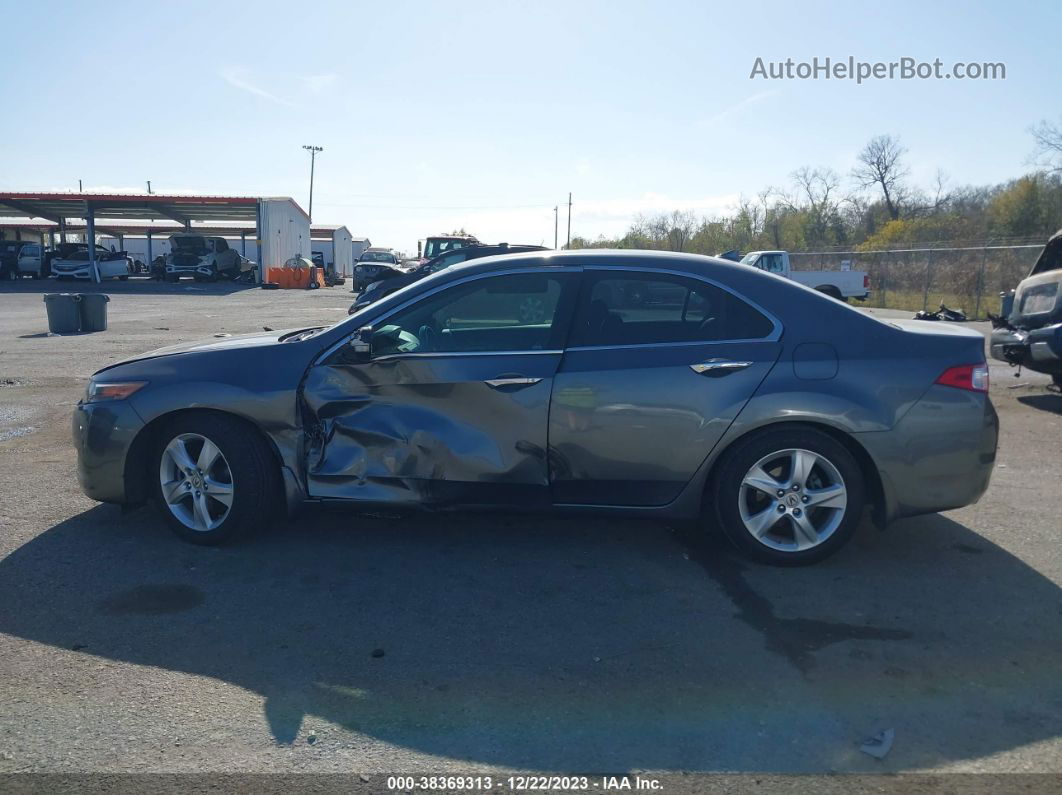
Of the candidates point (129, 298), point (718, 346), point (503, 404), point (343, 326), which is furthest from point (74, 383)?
point (129, 298)

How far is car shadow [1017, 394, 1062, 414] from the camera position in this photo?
9500 mm

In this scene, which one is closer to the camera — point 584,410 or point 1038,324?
point 584,410

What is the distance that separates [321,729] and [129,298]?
33390mm

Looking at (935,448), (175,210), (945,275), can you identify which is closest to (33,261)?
(175,210)

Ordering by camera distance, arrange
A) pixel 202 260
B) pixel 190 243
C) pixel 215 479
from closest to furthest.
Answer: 1. pixel 215 479
2. pixel 202 260
3. pixel 190 243

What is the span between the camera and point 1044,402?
9.88 m

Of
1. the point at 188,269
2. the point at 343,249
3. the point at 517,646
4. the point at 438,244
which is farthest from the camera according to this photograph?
the point at 343,249

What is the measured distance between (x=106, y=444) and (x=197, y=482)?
58 centimetres

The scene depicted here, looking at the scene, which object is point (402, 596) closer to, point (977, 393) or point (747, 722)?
point (747, 722)

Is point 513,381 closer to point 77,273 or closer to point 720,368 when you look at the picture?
point 720,368

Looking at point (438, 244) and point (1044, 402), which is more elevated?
point (438, 244)

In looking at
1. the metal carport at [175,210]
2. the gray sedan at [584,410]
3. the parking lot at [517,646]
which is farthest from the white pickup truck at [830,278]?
the metal carport at [175,210]

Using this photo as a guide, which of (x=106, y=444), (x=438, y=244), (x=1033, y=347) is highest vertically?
(x=438, y=244)

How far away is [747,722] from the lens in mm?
3213
